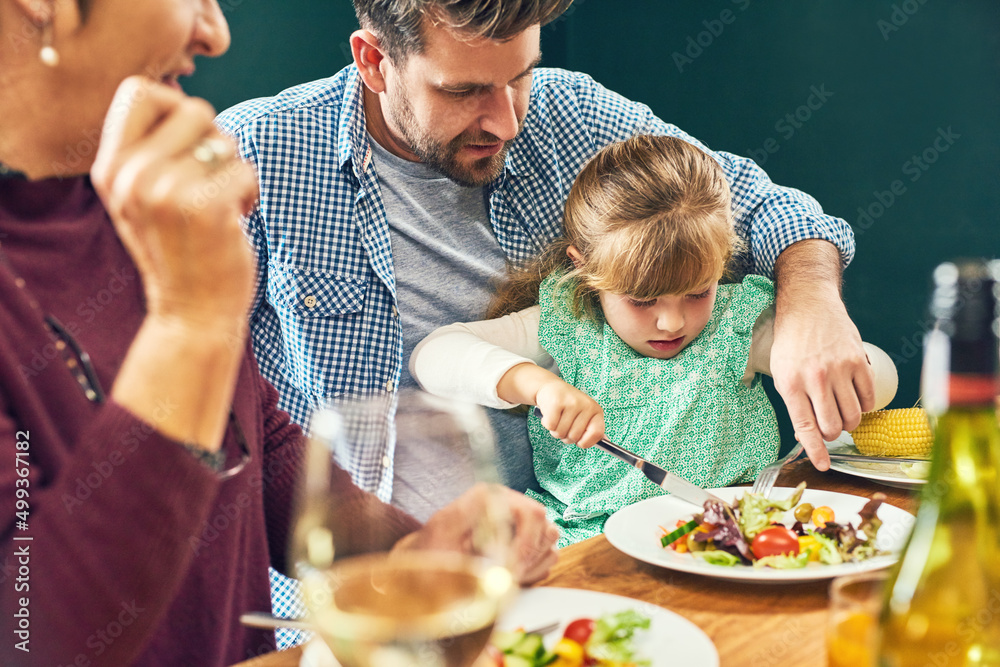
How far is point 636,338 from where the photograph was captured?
168cm

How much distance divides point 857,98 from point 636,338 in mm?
1486

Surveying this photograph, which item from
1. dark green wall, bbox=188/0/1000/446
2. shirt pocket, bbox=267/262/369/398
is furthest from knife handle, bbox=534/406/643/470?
dark green wall, bbox=188/0/1000/446

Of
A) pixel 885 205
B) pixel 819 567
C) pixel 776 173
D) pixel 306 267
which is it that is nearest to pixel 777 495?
pixel 819 567

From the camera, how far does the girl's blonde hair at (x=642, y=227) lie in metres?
1.55

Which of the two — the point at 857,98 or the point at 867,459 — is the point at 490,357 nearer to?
the point at 867,459

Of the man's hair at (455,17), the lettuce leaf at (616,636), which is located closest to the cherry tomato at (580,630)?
the lettuce leaf at (616,636)

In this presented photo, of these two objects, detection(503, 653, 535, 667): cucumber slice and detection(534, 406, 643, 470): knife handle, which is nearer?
Answer: detection(503, 653, 535, 667): cucumber slice

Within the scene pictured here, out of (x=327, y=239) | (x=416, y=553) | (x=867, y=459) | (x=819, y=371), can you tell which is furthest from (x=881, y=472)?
(x=327, y=239)

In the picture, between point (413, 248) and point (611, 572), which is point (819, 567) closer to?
point (611, 572)

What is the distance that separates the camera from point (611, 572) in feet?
3.12

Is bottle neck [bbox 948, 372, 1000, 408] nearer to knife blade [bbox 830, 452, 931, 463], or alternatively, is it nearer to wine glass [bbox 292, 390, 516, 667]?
wine glass [bbox 292, 390, 516, 667]

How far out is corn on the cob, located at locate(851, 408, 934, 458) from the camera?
1.29 meters

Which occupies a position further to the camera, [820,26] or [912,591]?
[820,26]

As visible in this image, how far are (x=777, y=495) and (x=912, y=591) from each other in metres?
0.61
